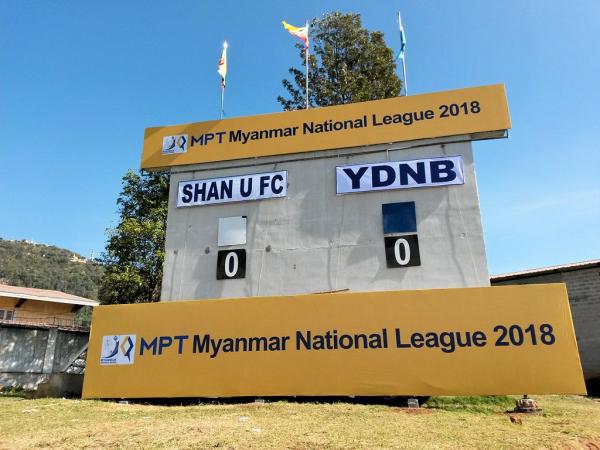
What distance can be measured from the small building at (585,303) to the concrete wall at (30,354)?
82.2ft

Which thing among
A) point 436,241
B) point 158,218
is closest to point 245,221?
point 436,241

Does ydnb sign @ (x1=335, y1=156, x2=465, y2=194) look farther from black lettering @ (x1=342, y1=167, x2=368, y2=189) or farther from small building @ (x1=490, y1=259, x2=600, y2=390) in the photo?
small building @ (x1=490, y1=259, x2=600, y2=390)

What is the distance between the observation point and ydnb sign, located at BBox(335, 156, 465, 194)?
1341cm

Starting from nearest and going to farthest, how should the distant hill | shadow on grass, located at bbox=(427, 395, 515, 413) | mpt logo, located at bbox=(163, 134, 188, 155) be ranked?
shadow on grass, located at bbox=(427, 395, 515, 413), mpt logo, located at bbox=(163, 134, 188, 155), the distant hill

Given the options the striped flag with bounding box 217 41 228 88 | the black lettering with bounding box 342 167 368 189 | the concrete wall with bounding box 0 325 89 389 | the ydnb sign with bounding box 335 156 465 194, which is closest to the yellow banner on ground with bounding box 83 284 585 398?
the ydnb sign with bounding box 335 156 465 194

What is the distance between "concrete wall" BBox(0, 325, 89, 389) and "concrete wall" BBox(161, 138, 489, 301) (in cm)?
1484

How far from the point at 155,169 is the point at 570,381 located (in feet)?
44.6

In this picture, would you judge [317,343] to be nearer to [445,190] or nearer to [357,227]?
[357,227]

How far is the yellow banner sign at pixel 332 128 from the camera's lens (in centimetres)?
1377

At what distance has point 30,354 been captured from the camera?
24688 mm

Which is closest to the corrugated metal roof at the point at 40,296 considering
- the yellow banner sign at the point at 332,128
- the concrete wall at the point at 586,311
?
the yellow banner sign at the point at 332,128

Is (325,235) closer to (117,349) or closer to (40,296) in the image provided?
(117,349)

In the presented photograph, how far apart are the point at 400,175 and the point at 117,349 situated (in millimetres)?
9483

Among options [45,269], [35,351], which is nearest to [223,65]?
[35,351]
